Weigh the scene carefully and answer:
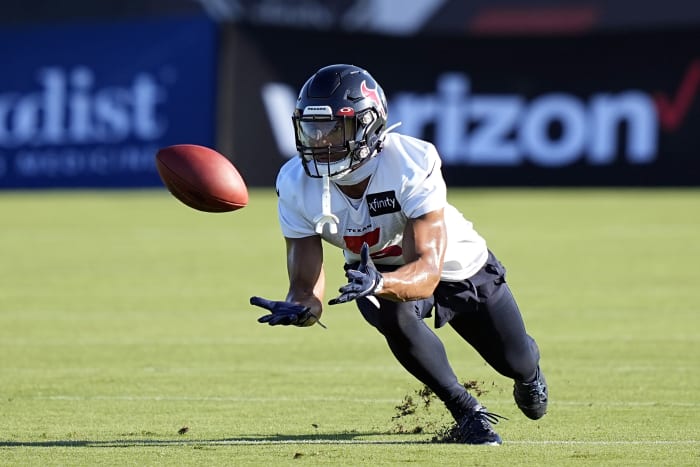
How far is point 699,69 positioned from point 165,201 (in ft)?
29.9

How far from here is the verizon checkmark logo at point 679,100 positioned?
928 inches

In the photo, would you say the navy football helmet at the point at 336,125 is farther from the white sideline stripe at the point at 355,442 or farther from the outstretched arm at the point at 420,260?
the white sideline stripe at the point at 355,442

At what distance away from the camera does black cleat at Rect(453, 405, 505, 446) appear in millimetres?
6754

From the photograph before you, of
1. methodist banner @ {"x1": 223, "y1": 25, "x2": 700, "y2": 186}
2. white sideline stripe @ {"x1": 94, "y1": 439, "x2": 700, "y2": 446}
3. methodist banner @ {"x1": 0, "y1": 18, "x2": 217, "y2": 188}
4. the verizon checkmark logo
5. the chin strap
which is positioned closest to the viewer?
the chin strap

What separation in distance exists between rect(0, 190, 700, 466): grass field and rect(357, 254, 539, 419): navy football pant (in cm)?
31

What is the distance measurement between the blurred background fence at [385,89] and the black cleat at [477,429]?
1710 centimetres

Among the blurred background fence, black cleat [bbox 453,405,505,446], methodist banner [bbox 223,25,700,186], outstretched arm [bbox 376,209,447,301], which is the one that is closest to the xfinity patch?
outstretched arm [bbox 376,209,447,301]

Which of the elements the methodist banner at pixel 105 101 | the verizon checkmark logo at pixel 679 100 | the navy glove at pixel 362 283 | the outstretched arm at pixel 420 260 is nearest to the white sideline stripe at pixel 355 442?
the outstretched arm at pixel 420 260

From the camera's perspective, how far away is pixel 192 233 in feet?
62.6

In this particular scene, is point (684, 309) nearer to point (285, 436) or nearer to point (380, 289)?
point (285, 436)

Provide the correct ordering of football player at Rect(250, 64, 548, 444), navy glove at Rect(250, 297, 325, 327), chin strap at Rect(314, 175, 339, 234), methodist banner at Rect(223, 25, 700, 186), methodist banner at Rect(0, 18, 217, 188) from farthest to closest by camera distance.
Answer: methodist banner at Rect(0, 18, 217, 188) → methodist banner at Rect(223, 25, 700, 186) → chin strap at Rect(314, 175, 339, 234) → football player at Rect(250, 64, 548, 444) → navy glove at Rect(250, 297, 325, 327)

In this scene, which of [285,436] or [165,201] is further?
[165,201]

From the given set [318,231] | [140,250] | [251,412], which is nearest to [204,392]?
[251,412]

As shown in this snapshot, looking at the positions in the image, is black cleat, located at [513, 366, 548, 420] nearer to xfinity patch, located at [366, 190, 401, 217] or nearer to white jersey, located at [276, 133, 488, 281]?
white jersey, located at [276, 133, 488, 281]
